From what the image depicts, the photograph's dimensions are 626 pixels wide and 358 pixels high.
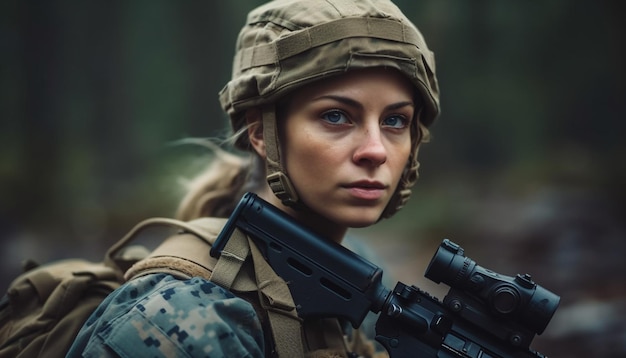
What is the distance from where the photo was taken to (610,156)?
6527 mm

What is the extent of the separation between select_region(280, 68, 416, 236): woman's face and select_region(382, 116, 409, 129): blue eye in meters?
0.03

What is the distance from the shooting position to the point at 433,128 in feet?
23.2

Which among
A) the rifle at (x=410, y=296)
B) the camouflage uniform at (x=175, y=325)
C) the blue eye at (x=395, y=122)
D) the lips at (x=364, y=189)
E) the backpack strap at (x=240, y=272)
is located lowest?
the camouflage uniform at (x=175, y=325)

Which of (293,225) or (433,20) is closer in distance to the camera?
(293,225)

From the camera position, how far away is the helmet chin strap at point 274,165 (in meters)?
2.37

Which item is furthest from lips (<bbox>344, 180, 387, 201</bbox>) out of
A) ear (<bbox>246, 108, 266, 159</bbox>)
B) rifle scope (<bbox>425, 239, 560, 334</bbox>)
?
ear (<bbox>246, 108, 266, 159</bbox>)

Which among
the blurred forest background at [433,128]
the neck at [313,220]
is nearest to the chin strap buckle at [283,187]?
the neck at [313,220]

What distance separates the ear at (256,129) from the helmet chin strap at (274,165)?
3.3 inches

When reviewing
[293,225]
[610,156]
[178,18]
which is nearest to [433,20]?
[610,156]

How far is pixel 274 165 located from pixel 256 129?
22 centimetres

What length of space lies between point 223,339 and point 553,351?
4.27m

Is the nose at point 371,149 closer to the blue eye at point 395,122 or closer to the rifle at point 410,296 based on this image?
the blue eye at point 395,122

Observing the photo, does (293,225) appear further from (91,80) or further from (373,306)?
(91,80)

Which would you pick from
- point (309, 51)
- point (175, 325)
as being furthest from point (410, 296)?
point (309, 51)
